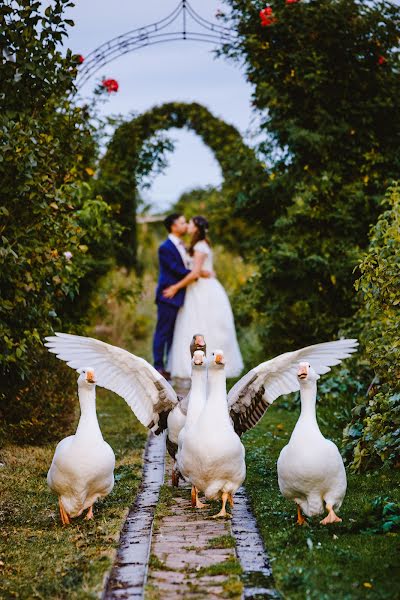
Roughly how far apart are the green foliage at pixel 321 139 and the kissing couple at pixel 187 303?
1187 mm

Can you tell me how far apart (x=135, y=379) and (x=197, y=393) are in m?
0.69

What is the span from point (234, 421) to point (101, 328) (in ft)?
31.5

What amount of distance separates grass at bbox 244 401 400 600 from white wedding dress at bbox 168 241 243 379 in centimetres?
602

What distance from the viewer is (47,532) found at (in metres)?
5.66

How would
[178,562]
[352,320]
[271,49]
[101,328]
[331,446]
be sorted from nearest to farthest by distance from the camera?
[178,562], [331,446], [352,320], [271,49], [101,328]

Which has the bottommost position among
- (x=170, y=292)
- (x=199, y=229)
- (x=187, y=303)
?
(x=187, y=303)

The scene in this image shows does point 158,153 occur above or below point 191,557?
above

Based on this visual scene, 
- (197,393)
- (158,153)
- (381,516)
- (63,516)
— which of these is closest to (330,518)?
(381,516)

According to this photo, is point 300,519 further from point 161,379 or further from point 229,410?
point 161,379

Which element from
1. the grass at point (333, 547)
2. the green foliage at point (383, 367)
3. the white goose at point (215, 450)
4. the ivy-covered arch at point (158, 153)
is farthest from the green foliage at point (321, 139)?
the white goose at point (215, 450)

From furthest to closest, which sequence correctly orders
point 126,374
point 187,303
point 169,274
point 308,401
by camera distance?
point 187,303, point 169,274, point 126,374, point 308,401

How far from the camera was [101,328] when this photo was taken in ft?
53.3

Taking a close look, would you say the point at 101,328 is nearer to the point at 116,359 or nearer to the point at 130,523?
the point at 116,359

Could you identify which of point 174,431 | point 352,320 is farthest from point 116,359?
point 352,320
